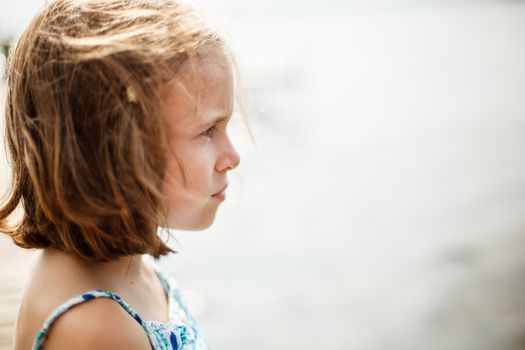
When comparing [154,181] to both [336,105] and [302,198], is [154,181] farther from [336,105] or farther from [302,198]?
[336,105]

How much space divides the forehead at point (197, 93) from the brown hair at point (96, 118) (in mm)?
21

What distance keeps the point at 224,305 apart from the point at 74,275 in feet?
7.79

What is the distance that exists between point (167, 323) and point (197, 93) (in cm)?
50

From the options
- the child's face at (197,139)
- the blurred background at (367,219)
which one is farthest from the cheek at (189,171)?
the blurred background at (367,219)

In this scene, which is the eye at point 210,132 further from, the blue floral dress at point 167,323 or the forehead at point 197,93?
the blue floral dress at point 167,323

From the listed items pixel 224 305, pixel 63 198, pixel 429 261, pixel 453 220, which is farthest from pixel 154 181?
pixel 453 220

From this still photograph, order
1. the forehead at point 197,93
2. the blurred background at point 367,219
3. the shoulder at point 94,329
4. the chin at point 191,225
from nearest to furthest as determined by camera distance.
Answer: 1. the shoulder at point 94,329
2. the forehead at point 197,93
3. the chin at point 191,225
4. the blurred background at point 367,219

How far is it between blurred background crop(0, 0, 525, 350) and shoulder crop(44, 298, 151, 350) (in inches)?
14.0

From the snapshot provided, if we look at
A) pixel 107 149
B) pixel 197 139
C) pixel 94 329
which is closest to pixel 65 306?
pixel 94 329

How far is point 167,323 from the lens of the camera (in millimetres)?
1216

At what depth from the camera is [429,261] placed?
3.71 meters

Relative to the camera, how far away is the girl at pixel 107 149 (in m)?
1.02

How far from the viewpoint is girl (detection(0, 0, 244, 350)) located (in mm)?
1021

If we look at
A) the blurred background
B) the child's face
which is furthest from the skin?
the blurred background
